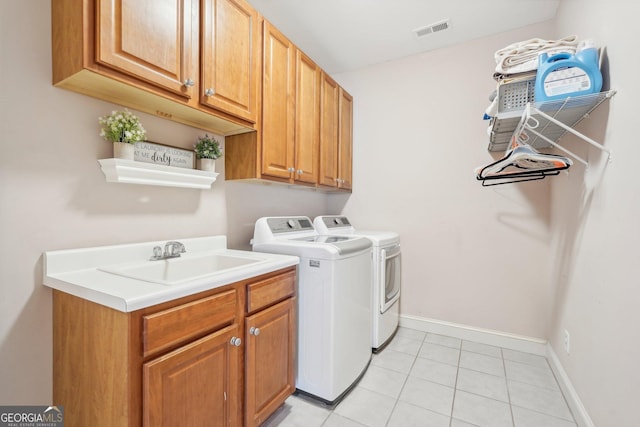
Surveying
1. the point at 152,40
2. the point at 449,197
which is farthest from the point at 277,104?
the point at 449,197

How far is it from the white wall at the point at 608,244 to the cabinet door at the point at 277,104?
170 cm

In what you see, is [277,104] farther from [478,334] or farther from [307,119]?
[478,334]

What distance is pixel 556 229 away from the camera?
201 centimetres

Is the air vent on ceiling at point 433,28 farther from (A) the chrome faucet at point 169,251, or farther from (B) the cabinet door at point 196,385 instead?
(B) the cabinet door at point 196,385

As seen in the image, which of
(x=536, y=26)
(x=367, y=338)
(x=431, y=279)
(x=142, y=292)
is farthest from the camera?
(x=431, y=279)

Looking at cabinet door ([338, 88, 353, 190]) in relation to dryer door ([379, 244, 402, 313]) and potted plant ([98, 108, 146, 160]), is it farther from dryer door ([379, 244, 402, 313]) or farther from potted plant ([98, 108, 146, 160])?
potted plant ([98, 108, 146, 160])

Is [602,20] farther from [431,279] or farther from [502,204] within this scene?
[431,279]

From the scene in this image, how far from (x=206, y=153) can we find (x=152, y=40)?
595mm

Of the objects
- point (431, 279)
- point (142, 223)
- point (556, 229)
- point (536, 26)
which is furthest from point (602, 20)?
point (142, 223)

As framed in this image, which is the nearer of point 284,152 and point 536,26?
point 284,152

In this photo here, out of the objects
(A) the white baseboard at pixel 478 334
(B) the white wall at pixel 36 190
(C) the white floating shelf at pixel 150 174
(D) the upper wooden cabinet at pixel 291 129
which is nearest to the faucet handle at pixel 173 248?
(B) the white wall at pixel 36 190

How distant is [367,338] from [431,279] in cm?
102

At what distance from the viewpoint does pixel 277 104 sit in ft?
6.21

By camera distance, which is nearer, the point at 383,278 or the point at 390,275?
the point at 383,278
